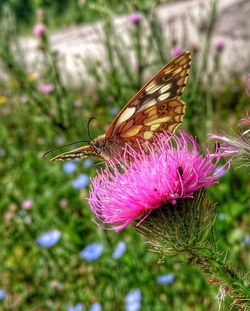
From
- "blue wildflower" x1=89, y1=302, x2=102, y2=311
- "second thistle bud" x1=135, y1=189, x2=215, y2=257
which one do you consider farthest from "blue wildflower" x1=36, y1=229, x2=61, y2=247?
"second thistle bud" x1=135, y1=189, x2=215, y2=257

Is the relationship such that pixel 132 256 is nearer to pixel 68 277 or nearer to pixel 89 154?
pixel 68 277

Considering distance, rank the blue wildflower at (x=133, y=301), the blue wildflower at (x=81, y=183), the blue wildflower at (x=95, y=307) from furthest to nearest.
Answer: the blue wildflower at (x=81, y=183) < the blue wildflower at (x=95, y=307) < the blue wildflower at (x=133, y=301)

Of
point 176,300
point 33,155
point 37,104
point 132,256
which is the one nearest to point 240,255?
point 176,300

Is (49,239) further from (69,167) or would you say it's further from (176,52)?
(176,52)

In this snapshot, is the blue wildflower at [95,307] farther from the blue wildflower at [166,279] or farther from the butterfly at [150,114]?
the butterfly at [150,114]

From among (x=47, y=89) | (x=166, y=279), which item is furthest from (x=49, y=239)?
(x=47, y=89)

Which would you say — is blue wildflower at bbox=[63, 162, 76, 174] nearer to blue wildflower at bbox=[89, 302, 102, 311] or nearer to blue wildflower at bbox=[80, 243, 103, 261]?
blue wildflower at bbox=[80, 243, 103, 261]

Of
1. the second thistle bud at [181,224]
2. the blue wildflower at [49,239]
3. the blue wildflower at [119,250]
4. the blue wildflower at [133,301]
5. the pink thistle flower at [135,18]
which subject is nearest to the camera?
the second thistle bud at [181,224]

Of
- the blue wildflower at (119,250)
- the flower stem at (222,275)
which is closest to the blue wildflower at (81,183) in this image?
the blue wildflower at (119,250)
